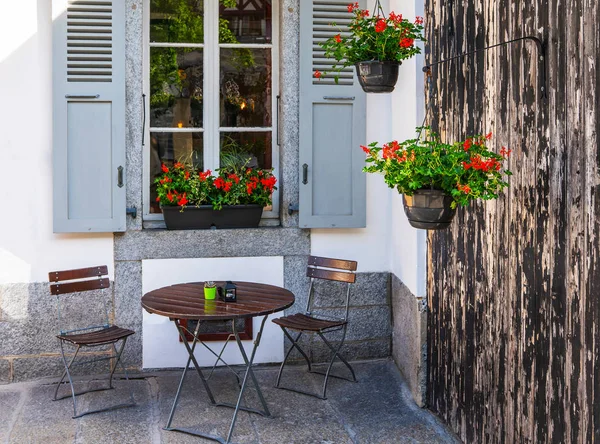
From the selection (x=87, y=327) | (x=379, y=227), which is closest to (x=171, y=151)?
(x=87, y=327)

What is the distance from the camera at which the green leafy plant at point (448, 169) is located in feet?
11.4

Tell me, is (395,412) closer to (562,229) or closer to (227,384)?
(227,384)

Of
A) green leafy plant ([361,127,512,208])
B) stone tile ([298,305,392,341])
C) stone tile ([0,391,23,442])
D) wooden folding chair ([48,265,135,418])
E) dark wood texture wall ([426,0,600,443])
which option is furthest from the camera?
stone tile ([298,305,392,341])

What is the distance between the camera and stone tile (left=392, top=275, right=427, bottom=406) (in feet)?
17.1

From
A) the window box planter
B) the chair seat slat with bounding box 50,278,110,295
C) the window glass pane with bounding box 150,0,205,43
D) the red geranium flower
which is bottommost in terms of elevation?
the chair seat slat with bounding box 50,278,110,295

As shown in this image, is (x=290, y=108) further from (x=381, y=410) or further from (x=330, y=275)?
(x=381, y=410)

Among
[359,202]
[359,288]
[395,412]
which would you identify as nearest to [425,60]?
[359,202]

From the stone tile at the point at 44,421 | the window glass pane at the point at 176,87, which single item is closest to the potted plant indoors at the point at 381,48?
the window glass pane at the point at 176,87

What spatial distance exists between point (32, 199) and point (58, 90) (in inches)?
30.1

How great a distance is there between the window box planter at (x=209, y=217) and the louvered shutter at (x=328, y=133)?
1.23 feet

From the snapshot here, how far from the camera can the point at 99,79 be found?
18.5ft

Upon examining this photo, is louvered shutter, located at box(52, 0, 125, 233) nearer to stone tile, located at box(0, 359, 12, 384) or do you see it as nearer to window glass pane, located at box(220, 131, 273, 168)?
window glass pane, located at box(220, 131, 273, 168)

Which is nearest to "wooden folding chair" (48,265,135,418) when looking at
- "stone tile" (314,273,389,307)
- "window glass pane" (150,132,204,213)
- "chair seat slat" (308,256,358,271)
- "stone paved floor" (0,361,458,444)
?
"stone paved floor" (0,361,458,444)

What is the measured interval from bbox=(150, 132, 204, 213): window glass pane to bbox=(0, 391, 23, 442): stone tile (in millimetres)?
1588
